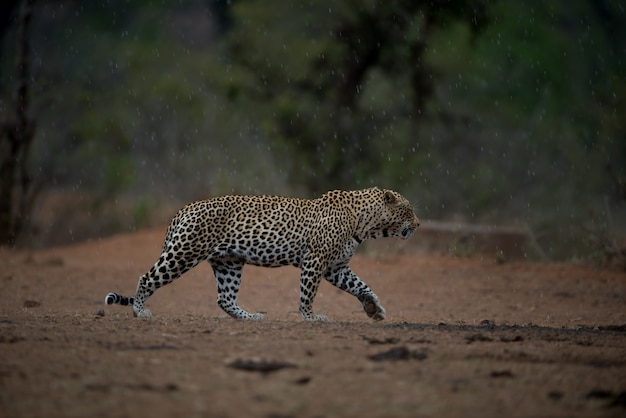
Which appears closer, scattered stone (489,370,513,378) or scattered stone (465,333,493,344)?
scattered stone (489,370,513,378)

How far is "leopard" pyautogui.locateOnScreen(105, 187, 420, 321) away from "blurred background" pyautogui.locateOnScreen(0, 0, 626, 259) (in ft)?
21.1

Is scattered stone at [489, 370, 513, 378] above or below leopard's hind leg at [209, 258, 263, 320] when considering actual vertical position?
below

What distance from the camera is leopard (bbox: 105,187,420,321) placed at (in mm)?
10164

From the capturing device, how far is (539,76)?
30.7 m

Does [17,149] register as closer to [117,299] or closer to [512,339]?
[117,299]

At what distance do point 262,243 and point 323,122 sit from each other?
11.9 meters

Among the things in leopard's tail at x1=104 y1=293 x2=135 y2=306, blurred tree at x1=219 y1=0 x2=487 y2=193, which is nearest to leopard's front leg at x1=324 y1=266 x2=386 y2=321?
leopard's tail at x1=104 y1=293 x2=135 y2=306

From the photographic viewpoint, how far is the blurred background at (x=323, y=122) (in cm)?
2159

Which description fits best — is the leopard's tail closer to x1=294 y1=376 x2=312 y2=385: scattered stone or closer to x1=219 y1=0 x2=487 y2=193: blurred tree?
x1=294 y1=376 x2=312 y2=385: scattered stone

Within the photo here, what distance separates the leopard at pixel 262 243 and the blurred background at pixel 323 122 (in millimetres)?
6438

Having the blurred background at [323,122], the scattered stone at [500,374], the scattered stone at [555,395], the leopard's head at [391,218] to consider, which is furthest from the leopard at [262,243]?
the blurred background at [323,122]

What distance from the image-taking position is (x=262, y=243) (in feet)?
33.7

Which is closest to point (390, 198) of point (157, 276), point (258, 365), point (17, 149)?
point (157, 276)

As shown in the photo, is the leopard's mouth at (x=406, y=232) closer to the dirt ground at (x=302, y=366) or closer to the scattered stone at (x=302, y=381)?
the dirt ground at (x=302, y=366)
